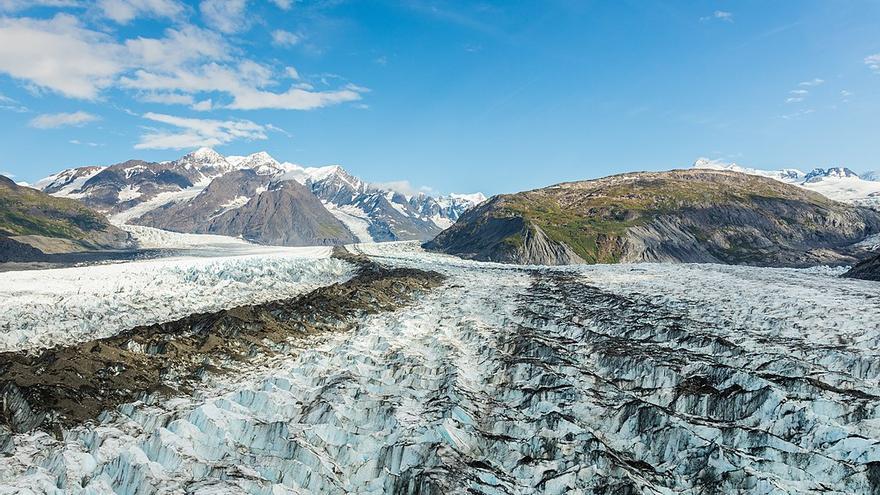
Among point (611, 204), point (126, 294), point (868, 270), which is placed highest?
point (611, 204)

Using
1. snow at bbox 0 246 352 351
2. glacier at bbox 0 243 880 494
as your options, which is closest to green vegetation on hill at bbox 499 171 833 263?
snow at bbox 0 246 352 351

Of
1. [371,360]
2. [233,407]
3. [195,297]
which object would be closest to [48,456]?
[233,407]

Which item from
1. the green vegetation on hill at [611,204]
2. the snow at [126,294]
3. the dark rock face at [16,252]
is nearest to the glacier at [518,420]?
the snow at [126,294]

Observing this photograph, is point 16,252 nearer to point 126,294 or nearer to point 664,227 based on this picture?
point 126,294

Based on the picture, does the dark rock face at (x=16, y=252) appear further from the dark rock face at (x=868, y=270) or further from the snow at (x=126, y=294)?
the dark rock face at (x=868, y=270)

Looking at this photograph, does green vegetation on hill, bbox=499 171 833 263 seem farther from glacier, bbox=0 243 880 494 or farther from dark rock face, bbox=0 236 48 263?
dark rock face, bbox=0 236 48 263

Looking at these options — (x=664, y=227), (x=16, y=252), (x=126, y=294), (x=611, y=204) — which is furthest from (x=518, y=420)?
(x=16, y=252)
